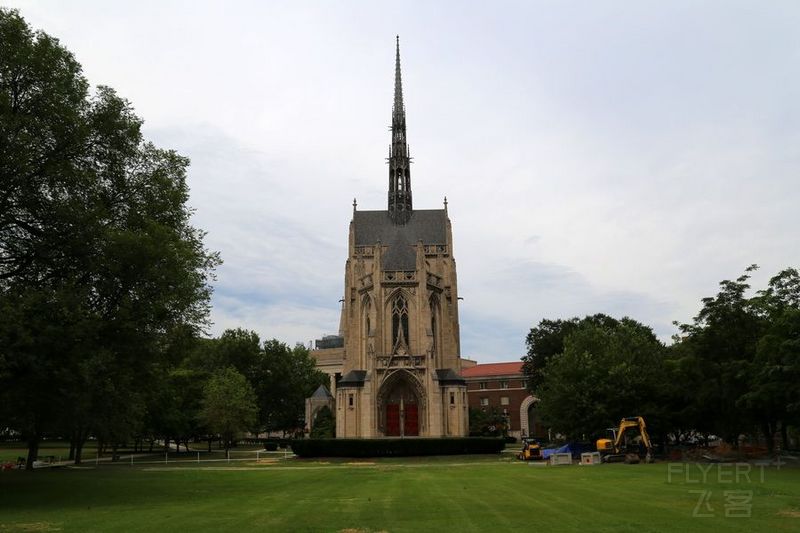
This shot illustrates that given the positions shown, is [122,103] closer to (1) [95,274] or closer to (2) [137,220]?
(2) [137,220]

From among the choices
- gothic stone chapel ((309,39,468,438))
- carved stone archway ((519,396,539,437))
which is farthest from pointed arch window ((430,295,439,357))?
carved stone archway ((519,396,539,437))

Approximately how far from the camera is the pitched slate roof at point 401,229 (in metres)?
74.1


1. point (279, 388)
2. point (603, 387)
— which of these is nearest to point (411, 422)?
point (603, 387)

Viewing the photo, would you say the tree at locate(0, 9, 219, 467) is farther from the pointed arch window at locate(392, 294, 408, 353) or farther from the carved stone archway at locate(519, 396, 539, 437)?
the carved stone archway at locate(519, 396, 539, 437)

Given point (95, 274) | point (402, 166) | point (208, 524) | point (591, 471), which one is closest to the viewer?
point (208, 524)

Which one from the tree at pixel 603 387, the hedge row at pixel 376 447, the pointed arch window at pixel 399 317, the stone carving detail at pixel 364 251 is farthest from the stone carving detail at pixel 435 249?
the tree at pixel 603 387

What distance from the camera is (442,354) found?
6719 centimetres

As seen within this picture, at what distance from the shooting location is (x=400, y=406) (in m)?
63.8

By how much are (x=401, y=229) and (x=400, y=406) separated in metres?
21.2

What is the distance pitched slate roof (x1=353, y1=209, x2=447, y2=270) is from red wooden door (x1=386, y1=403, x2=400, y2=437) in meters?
17.2

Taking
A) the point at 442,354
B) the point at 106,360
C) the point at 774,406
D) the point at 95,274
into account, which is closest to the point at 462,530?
the point at 106,360

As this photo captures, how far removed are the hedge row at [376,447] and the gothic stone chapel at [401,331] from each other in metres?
7.99

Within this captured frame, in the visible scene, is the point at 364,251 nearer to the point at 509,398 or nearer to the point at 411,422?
the point at 411,422

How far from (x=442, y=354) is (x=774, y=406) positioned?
3513cm
